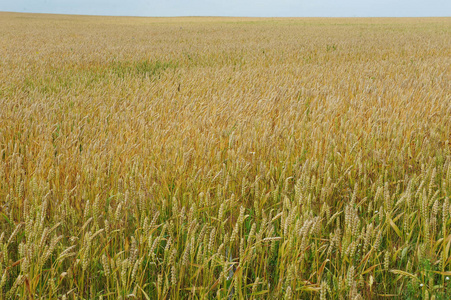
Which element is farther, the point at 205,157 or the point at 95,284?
the point at 205,157

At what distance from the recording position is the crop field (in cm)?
145

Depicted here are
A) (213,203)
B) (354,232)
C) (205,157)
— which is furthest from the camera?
(205,157)

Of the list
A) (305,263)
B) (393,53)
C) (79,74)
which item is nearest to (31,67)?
(79,74)

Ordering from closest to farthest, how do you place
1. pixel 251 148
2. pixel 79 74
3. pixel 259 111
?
pixel 251 148 < pixel 259 111 < pixel 79 74

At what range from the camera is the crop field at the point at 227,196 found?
1446 mm

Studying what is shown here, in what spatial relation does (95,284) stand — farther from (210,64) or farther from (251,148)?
(210,64)

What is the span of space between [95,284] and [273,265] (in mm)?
752

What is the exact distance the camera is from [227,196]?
215 centimetres

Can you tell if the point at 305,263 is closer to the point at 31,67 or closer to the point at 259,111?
the point at 259,111

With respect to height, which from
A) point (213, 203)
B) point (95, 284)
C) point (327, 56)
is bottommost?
point (95, 284)

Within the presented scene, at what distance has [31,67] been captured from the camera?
6855 millimetres

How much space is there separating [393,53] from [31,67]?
28.3 feet

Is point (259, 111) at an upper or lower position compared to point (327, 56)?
lower

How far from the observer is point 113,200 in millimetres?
2080
